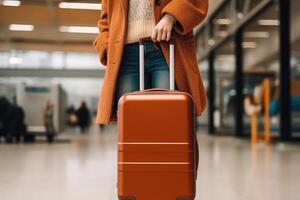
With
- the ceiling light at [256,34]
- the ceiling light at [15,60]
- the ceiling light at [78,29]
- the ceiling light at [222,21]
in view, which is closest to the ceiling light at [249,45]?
the ceiling light at [256,34]

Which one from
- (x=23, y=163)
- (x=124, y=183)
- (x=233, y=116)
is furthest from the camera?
(x=233, y=116)

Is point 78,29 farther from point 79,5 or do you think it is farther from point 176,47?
point 176,47

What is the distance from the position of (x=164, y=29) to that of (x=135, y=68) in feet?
0.92

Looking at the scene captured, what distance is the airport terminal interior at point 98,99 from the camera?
4.01 m

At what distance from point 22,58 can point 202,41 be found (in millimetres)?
6627

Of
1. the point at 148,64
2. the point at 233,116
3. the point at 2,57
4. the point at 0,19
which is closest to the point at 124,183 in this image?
the point at 148,64

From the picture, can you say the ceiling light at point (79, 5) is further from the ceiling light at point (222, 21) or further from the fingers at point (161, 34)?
the fingers at point (161, 34)

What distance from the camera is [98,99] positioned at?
6.70m

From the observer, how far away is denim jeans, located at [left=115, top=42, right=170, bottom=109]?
2180 millimetres

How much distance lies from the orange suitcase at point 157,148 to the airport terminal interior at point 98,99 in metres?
1.38

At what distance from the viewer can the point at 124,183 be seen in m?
1.83

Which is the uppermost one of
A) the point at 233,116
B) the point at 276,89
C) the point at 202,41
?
the point at 202,41

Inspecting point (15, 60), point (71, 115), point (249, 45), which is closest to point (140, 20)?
point (249, 45)

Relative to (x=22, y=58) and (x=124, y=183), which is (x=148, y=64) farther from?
(x=22, y=58)
